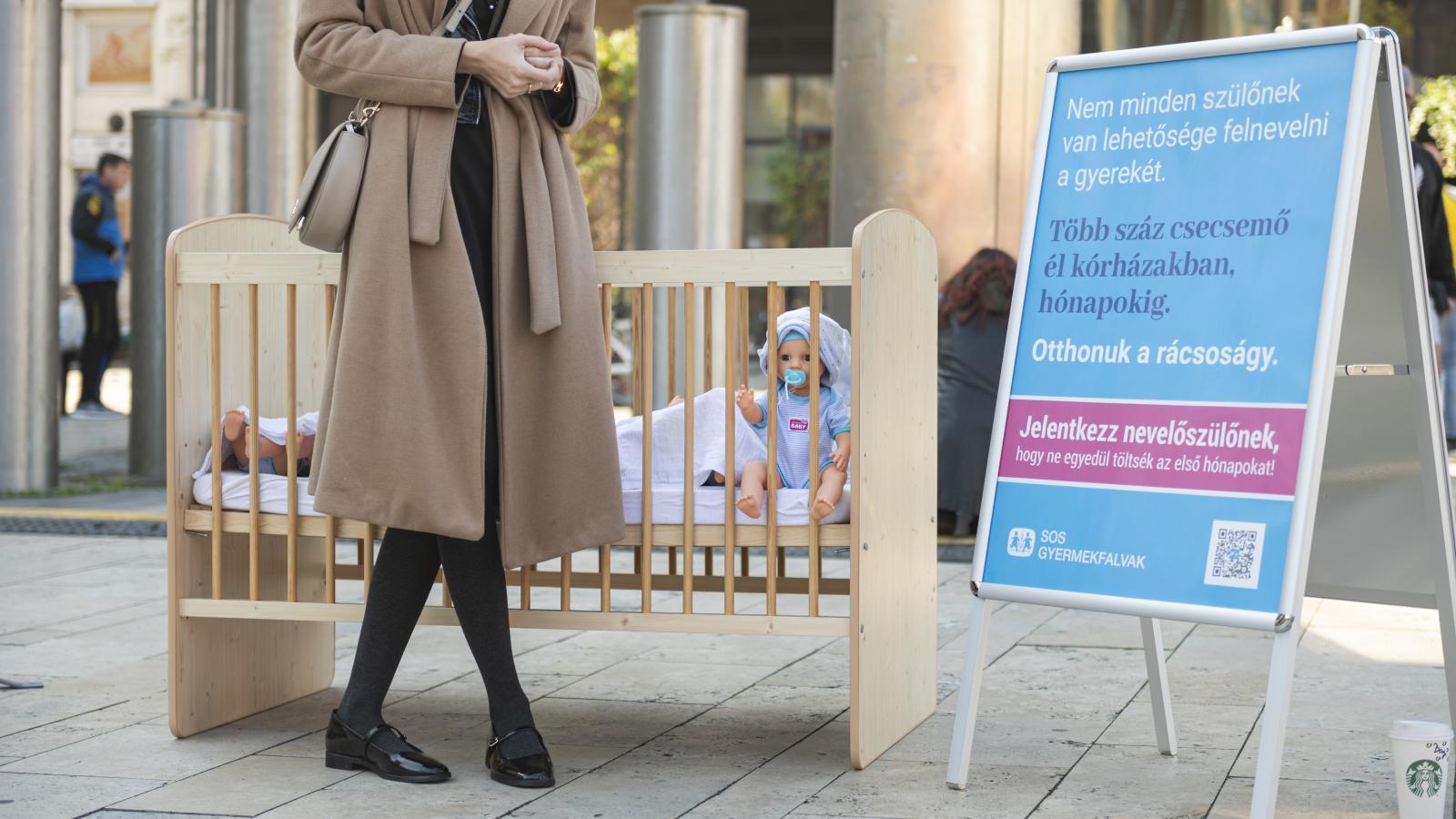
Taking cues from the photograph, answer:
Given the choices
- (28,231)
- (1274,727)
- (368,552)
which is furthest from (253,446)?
(28,231)

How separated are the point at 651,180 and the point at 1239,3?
11.1ft

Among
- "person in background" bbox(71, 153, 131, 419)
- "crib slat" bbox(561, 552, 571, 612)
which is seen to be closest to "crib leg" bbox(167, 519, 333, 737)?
"crib slat" bbox(561, 552, 571, 612)

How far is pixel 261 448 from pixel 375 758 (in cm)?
89

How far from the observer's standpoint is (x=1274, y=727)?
300 centimetres

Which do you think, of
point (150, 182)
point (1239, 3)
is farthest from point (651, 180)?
point (1239, 3)

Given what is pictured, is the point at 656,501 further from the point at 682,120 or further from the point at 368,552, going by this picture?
the point at 682,120

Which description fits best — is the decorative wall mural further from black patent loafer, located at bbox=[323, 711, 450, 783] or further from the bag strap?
black patent loafer, located at bbox=[323, 711, 450, 783]

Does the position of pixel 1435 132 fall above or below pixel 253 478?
above

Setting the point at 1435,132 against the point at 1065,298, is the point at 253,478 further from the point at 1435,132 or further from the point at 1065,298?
the point at 1435,132

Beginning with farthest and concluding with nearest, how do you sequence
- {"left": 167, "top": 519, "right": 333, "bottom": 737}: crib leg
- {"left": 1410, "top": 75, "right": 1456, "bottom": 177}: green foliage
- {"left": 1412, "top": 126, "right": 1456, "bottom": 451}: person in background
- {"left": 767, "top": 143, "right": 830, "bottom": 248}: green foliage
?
{"left": 767, "top": 143, "right": 830, "bottom": 248}: green foliage
{"left": 1410, "top": 75, "right": 1456, "bottom": 177}: green foliage
{"left": 1412, "top": 126, "right": 1456, "bottom": 451}: person in background
{"left": 167, "top": 519, "right": 333, "bottom": 737}: crib leg

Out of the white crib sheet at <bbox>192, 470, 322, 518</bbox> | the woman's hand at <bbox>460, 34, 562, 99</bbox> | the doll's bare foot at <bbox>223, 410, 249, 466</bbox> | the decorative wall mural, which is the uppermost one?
the decorative wall mural

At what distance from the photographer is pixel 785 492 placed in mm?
3672

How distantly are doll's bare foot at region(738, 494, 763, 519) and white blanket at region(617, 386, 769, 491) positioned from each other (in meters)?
0.14

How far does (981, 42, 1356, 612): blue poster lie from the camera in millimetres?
3104
